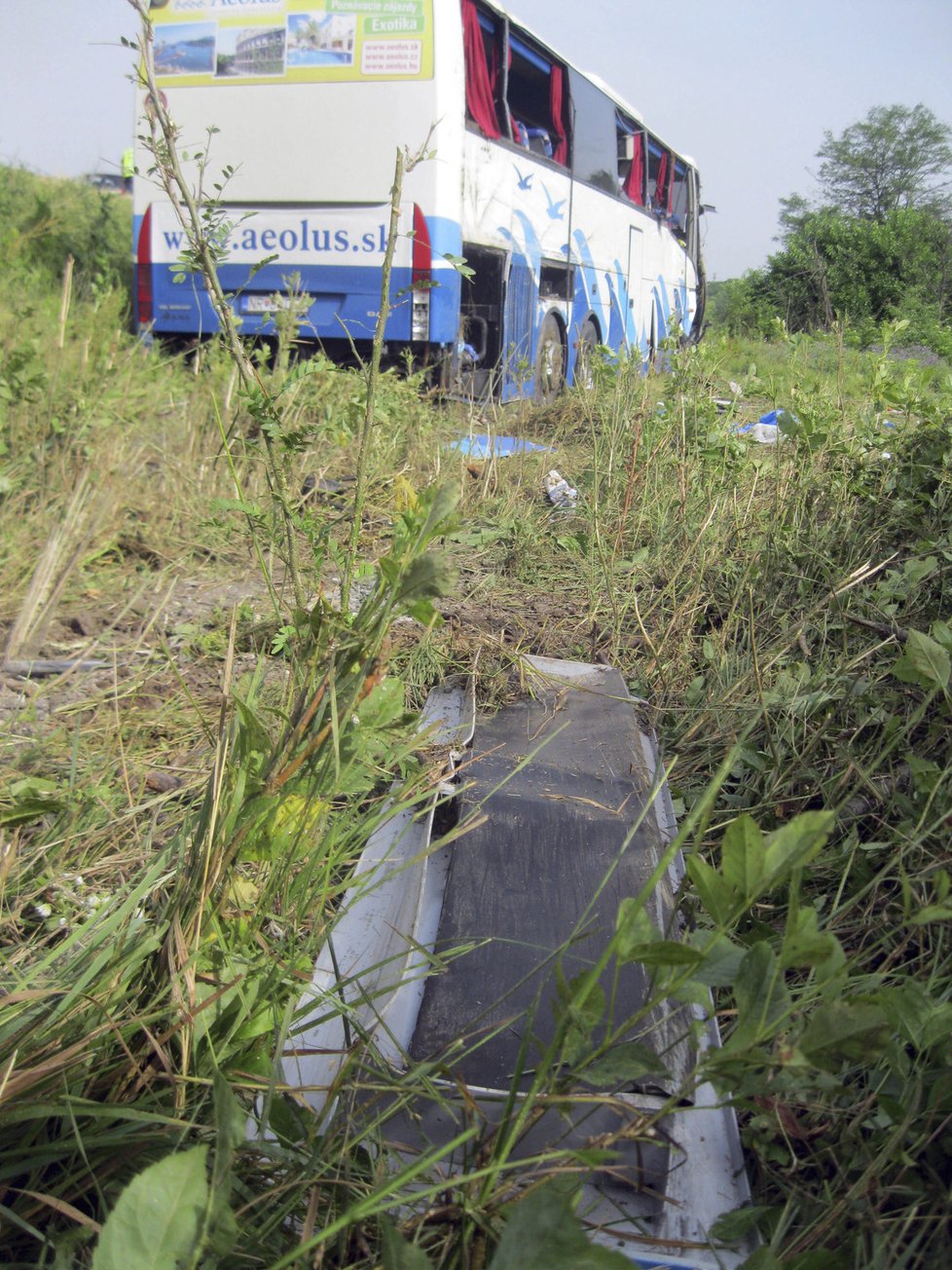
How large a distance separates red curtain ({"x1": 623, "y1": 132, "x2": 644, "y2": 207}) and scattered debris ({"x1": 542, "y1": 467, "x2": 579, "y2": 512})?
322 inches

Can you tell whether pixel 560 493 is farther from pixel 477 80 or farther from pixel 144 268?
pixel 144 268

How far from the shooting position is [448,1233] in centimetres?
91

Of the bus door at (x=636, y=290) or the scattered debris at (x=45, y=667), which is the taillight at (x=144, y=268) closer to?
the scattered debris at (x=45, y=667)

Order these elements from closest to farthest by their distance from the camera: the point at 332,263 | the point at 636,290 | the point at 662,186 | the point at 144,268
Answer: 1. the point at 332,263
2. the point at 144,268
3. the point at 636,290
4. the point at 662,186

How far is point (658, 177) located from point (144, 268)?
7.86 metres

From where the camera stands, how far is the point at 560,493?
12.1 feet

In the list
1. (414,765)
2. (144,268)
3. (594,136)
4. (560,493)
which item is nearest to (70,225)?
(144,268)

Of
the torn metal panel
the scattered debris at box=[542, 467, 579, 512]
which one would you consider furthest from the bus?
the torn metal panel

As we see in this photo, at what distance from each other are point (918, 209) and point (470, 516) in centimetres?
654

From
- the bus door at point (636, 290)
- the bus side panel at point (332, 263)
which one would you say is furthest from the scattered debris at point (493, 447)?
the bus door at point (636, 290)

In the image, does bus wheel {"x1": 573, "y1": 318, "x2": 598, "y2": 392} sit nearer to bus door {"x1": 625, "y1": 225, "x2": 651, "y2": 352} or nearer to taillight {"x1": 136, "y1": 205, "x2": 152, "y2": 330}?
taillight {"x1": 136, "y1": 205, "x2": 152, "y2": 330}

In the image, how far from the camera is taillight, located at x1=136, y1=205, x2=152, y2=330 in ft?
23.0

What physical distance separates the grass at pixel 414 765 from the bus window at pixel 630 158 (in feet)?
25.1

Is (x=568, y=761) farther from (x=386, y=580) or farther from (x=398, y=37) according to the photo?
(x=398, y=37)
